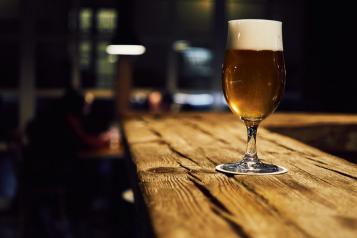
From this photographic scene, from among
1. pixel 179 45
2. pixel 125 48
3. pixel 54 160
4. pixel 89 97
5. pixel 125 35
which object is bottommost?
pixel 54 160

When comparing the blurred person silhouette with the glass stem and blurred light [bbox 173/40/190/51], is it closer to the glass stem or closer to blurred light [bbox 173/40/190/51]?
blurred light [bbox 173/40/190/51]

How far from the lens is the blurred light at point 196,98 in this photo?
8.18m

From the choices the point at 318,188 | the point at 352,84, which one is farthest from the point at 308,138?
the point at 352,84

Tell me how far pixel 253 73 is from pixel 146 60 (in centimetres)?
793

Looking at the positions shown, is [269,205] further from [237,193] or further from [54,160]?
[54,160]

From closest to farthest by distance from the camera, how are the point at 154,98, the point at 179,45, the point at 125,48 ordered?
the point at 125,48
the point at 154,98
the point at 179,45

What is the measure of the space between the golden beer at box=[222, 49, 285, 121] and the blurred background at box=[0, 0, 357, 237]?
5.30 metres

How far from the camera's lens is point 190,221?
588mm

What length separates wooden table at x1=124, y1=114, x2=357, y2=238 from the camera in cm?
57

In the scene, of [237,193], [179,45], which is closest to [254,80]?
[237,193]

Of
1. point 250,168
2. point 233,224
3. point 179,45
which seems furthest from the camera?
point 179,45

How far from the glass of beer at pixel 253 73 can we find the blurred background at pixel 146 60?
5289mm

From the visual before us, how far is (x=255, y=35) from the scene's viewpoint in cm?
98

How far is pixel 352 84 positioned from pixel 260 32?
645cm
